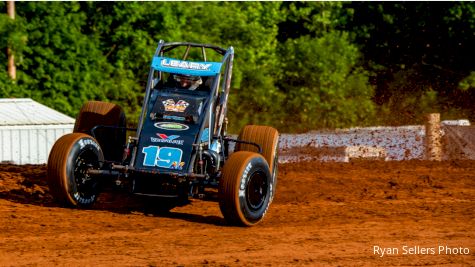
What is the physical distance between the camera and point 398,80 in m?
44.3

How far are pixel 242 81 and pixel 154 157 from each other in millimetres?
29867

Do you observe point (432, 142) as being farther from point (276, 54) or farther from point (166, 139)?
point (276, 54)

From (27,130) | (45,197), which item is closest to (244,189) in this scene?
(45,197)

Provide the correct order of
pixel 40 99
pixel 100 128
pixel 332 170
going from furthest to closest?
1. pixel 40 99
2. pixel 332 170
3. pixel 100 128

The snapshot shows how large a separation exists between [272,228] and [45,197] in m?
3.29

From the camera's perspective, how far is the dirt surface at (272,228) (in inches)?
397

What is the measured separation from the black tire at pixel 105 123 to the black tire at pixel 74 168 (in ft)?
2.70

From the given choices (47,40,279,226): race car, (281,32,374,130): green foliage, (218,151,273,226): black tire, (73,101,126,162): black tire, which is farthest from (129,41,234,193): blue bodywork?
(281,32,374,130): green foliage

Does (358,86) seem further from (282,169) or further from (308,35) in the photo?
(282,169)

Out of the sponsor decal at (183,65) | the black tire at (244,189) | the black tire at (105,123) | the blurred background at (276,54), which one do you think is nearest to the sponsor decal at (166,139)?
the black tire at (244,189)


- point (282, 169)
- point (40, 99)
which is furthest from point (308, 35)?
point (282, 169)

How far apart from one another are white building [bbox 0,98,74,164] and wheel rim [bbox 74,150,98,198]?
13.2 m

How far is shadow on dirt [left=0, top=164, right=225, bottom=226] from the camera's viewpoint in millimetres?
12666

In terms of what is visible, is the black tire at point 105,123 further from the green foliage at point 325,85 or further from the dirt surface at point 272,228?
the green foliage at point 325,85
